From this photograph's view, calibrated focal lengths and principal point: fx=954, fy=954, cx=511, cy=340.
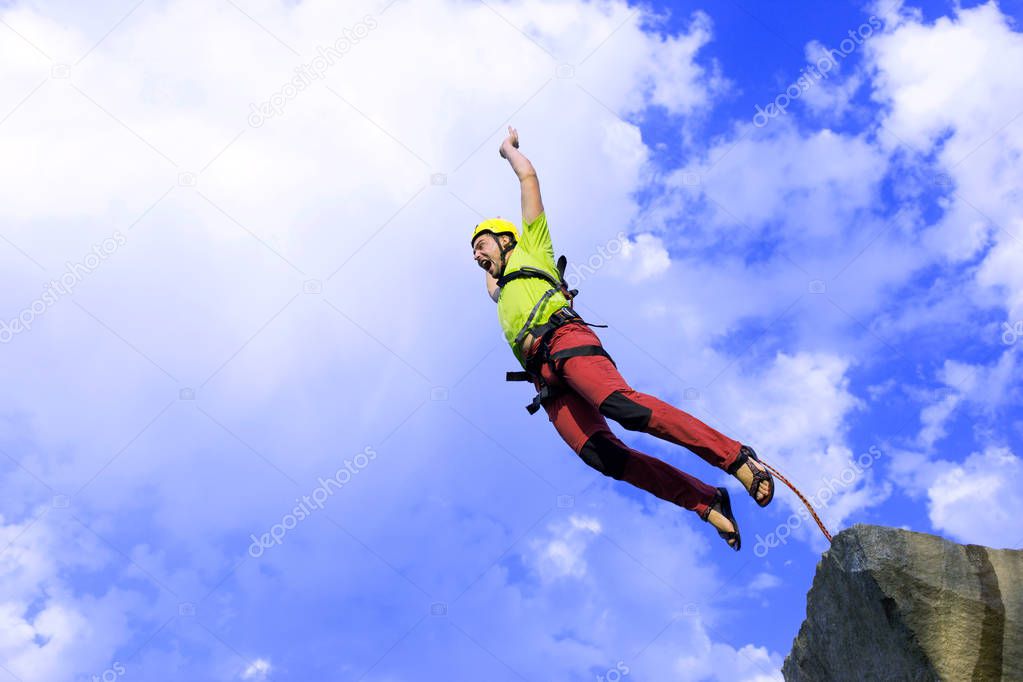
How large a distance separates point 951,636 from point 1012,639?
377 millimetres

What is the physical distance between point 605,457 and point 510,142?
3178mm

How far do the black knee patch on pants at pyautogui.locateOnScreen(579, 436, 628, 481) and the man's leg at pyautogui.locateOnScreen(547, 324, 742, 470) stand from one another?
69 centimetres

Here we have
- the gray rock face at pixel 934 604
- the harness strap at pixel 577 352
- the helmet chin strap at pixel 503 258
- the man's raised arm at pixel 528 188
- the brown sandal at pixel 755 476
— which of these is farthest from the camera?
the helmet chin strap at pixel 503 258

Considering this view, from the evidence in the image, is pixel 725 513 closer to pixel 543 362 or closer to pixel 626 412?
pixel 626 412

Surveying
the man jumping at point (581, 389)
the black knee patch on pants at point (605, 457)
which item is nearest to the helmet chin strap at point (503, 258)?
the man jumping at point (581, 389)

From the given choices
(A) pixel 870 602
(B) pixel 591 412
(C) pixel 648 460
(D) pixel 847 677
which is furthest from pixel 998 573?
(B) pixel 591 412

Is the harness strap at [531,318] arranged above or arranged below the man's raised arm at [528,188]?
below

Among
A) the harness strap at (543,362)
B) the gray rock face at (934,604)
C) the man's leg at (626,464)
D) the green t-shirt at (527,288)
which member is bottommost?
the gray rock face at (934,604)

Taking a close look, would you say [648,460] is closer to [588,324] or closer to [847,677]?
[588,324]

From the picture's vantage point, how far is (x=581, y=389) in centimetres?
785

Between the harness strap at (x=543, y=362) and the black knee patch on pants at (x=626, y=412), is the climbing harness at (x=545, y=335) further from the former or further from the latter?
the black knee patch on pants at (x=626, y=412)

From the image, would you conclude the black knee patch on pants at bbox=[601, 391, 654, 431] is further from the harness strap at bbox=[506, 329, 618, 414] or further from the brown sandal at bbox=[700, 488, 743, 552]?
the brown sandal at bbox=[700, 488, 743, 552]

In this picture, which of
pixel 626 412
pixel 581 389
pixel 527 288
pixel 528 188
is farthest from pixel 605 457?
pixel 528 188

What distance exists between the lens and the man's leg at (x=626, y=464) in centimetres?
828
